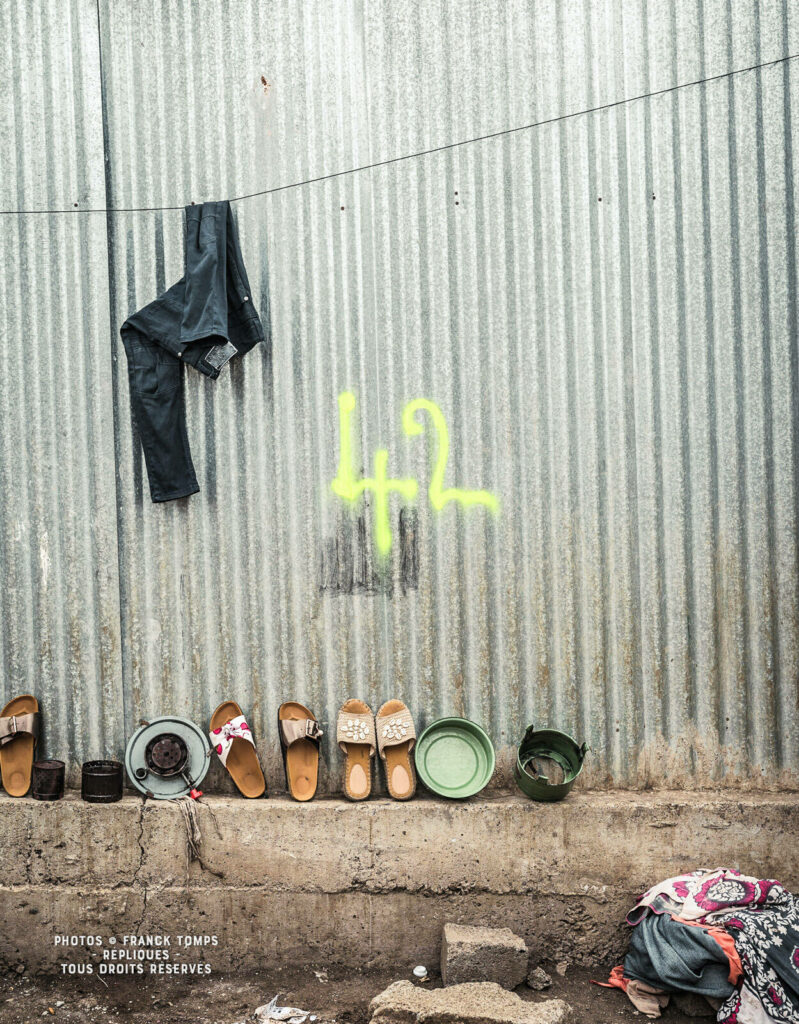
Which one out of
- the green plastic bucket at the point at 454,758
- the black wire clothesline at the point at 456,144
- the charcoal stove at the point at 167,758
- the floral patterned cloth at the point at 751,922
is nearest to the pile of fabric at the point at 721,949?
the floral patterned cloth at the point at 751,922

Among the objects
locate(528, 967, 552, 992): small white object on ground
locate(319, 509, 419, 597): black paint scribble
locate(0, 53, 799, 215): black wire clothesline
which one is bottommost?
locate(528, 967, 552, 992): small white object on ground

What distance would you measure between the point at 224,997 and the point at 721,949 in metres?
2.50

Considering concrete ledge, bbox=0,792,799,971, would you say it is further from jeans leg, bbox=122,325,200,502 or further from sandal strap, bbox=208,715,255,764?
jeans leg, bbox=122,325,200,502

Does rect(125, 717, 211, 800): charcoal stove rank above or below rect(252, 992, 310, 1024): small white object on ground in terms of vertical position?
above

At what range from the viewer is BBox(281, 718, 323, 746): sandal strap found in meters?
5.01

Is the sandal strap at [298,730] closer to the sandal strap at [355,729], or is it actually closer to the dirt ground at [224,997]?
the sandal strap at [355,729]

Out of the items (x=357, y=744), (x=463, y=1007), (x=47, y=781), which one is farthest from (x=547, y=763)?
(x=47, y=781)

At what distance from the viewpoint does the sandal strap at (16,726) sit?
5.08 metres

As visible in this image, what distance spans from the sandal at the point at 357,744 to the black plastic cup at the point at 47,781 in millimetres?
1590

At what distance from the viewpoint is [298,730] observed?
502 cm

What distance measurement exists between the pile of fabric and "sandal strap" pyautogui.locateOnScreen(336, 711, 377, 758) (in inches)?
66.3

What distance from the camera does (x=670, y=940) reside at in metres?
4.42

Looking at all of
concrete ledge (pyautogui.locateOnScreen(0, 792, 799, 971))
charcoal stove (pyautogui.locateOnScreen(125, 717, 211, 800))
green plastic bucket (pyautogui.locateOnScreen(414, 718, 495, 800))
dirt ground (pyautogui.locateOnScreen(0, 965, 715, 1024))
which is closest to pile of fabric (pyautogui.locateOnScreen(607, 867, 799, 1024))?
dirt ground (pyautogui.locateOnScreen(0, 965, 715, 1024))

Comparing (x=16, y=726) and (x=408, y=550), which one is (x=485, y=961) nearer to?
(x=408, y=550)
